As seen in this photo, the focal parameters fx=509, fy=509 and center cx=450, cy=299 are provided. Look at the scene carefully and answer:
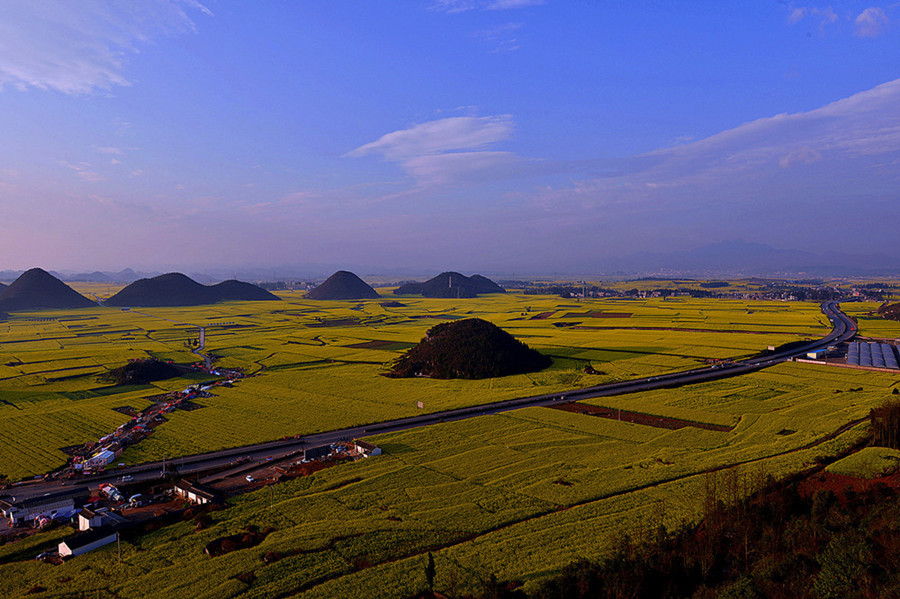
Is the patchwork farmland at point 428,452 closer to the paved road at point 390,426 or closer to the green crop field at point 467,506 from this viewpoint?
the green crop field at point 467,506

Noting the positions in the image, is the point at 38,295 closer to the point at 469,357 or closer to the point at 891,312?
the point at 469,357

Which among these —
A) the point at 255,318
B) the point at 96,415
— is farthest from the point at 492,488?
the point at 255,318

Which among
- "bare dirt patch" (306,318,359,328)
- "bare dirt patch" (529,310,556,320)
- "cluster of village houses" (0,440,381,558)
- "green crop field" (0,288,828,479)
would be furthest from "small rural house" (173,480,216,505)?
"bare dirt patch" (529,310,556,320)

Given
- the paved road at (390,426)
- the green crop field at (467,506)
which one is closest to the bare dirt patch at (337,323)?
the paved road at (390,426)

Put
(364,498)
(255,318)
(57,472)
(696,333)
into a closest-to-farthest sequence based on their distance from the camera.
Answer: (364,498), (57,472), (696,333), (255,318)

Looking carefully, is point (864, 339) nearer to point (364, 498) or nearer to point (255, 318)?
point (364, 498)

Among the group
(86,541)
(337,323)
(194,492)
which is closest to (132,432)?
(194,492)
